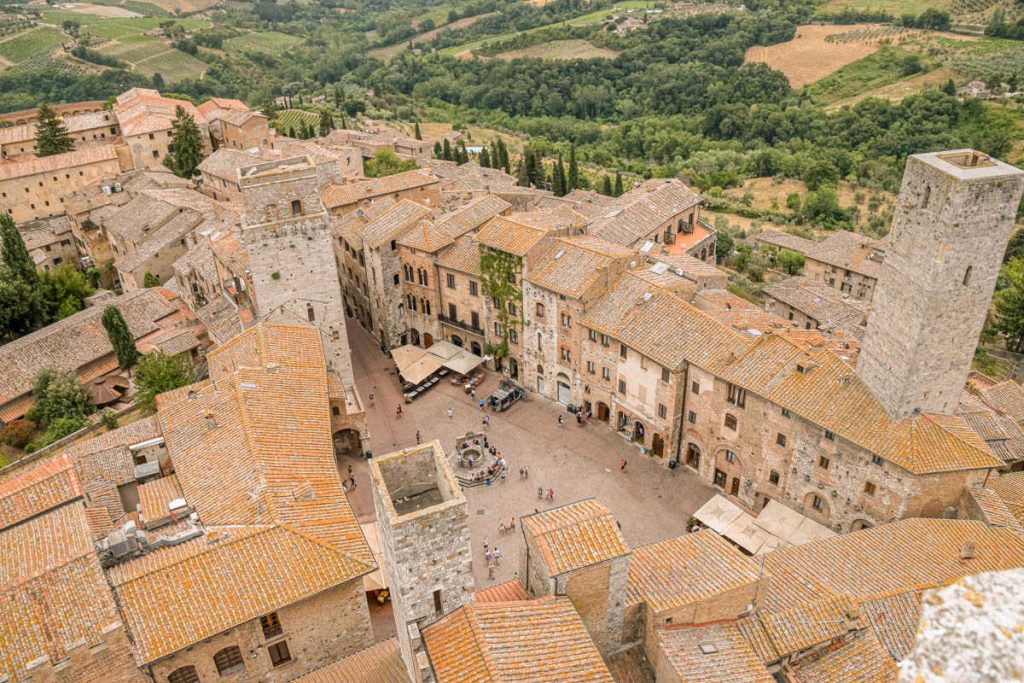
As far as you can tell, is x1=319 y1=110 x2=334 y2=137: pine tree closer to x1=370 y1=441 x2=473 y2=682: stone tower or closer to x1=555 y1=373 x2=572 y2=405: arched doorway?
x1=555 y1=373 x2=572 y2=405: arched doorway

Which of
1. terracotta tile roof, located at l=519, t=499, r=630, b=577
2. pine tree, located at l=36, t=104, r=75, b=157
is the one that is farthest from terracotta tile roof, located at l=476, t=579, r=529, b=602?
pine tree, located at l=36, t=104, r=75, b=157

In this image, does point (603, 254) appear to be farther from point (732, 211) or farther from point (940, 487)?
point (732, 211)

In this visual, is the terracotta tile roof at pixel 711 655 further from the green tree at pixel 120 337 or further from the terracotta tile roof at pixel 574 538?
the green tree at pixel 120 337

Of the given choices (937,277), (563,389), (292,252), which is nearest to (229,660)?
(292,252)

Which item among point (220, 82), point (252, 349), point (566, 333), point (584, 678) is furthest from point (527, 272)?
point (220, 82)

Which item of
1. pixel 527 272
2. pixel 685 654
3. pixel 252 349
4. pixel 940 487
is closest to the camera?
pixel 685 654

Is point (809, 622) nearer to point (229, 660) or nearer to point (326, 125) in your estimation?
point (229, 660)
